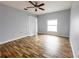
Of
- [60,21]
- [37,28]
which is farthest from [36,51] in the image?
[37,28]

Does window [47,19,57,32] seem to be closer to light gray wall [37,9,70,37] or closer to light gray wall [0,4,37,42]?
light gray wall [37,9,70,37]

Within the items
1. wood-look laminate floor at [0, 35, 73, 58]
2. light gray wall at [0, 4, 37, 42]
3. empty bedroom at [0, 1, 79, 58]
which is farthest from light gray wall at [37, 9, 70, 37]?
wood-look laminate floor at [0, 35, 73, 58]

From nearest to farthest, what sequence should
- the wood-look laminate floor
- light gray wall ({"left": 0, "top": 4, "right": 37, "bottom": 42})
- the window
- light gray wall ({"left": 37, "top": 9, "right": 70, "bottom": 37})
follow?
the wood-look laminate floor
light gray wall ({"left": 0, "top": 4, "right": 37, "bottom": 42})
light gray wall ({"left": 37, "top": 9, "right": 70, "bottom": 37})
the window

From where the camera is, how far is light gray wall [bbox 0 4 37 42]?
4605 mm

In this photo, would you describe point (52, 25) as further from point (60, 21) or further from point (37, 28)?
point (37, 28)

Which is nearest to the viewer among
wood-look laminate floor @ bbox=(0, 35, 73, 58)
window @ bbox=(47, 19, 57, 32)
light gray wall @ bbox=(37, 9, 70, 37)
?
wood-look laminate floor @ bbox=(0, 35, 73, 58)

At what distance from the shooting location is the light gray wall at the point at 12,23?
4605 millimetres

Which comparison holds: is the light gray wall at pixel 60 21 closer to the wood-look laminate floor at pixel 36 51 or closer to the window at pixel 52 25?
the window at pixel 52 25

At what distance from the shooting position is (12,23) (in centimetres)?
534

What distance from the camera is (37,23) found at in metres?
9.09

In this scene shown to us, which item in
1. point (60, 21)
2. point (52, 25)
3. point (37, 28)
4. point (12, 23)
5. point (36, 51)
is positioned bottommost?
point (36, 51)

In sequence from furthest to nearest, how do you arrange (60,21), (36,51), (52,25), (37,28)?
1. (37,28)
2. (52,25)
3. (60,21)
4. (36,51)

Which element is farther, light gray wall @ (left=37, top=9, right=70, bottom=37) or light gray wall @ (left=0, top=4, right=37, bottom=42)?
light gray wall @ (left=37, top=9, right=70, bottom=37)

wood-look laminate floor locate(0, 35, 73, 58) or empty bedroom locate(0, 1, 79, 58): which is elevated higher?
empty bedroom locate(0, 1, 79, 58)
